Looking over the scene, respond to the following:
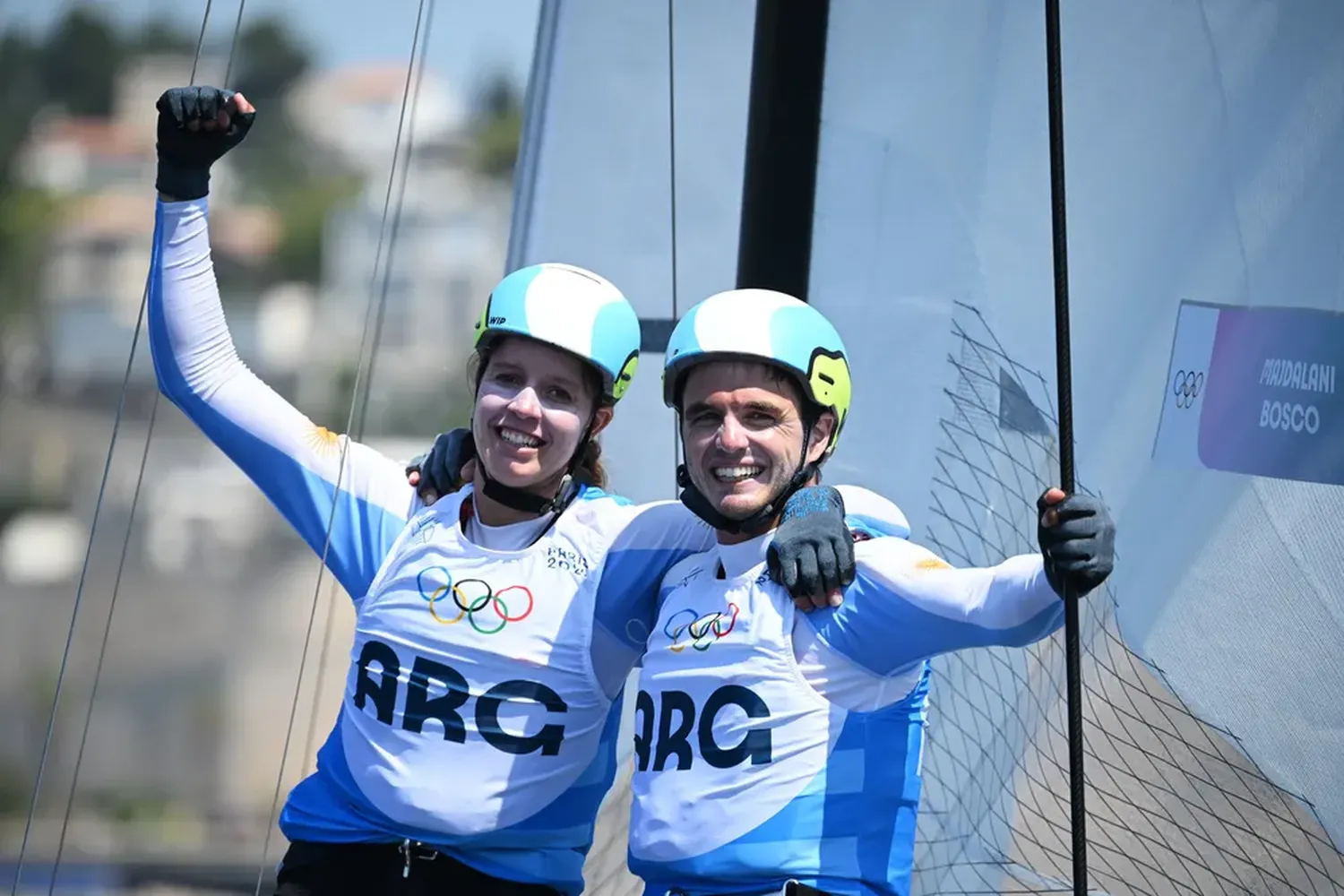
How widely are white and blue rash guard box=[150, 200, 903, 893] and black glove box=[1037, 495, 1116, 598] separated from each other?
1.38ft

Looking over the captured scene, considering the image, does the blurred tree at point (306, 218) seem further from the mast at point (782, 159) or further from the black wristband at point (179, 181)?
the black wristband at point (179, 181)

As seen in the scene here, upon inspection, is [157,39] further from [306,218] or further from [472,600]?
[472,600]

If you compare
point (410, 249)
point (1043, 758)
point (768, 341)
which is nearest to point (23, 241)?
point (410, 249)

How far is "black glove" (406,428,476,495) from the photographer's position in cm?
209

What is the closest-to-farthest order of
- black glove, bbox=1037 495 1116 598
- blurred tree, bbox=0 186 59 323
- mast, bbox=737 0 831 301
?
1. black glove, bbox=1037 495 1116 598
2. mast, bbox=737 0 831 301
3. blurred tree, bbox=0 186 59 323

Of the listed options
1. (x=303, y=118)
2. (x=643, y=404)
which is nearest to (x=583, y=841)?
(x=643, y=404)

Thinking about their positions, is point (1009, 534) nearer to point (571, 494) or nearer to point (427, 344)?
point (571, 494)

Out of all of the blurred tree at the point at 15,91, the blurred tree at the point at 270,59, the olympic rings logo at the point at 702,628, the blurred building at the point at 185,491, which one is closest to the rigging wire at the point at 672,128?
the olympic rings logo at the point at 702,628

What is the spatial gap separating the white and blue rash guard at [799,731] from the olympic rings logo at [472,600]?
7.6 inches

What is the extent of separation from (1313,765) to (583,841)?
0.93m

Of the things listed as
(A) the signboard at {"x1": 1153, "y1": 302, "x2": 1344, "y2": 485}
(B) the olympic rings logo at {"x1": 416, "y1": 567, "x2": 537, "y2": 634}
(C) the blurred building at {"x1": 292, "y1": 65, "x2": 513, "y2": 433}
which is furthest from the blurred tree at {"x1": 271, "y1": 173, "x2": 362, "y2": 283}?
(B) the olympic rings logo at {"x1": 416, "y1": 567, "x2": 537, "y2": 634}

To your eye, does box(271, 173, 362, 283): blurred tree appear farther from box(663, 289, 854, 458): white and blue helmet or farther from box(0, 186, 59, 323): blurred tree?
box(663, 289, 854, 458): white and blue helmet

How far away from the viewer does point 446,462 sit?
2094 mm

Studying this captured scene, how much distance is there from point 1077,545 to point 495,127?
15915mm
